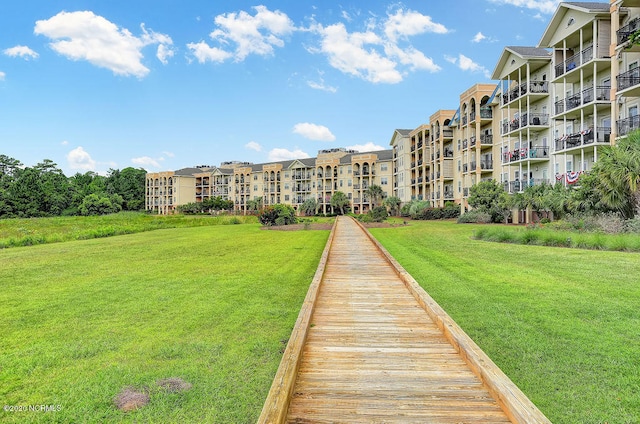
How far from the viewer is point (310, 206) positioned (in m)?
73.2

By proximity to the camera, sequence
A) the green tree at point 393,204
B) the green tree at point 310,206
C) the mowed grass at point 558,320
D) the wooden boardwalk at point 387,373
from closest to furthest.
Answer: the wooden boardwalk at point 387,373, the mowed grass at point 558,320, the green tree at point 393,204, the green tree at point 310,206

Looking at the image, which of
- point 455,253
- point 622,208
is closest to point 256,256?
point 455,253

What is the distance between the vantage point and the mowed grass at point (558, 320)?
3.97 metres

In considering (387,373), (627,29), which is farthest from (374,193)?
(387,373)

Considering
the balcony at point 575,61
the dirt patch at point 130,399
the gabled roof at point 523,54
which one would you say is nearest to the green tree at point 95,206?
the gabled roof at point 523,54

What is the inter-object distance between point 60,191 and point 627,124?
335ft

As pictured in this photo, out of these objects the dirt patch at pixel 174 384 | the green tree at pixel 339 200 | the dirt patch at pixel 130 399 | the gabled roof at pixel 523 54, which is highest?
the gabled roof at pixel 523 54

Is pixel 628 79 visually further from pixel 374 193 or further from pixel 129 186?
pixel 129 186

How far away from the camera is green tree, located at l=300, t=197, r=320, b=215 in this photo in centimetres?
7319

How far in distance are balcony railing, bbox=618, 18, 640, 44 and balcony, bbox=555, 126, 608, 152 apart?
5615 millimetres

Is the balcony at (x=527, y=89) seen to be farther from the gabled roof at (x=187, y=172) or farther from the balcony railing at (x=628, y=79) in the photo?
the gabled roof at (x=187, y=172)

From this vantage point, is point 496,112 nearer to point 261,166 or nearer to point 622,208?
point 622,208

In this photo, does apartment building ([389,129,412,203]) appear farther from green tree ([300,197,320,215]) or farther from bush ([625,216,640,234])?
bush ([625,216,640,234])

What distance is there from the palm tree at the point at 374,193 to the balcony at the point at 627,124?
43152 millimetres
